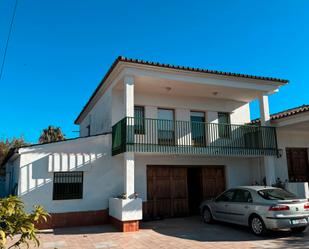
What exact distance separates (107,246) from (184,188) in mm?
6190

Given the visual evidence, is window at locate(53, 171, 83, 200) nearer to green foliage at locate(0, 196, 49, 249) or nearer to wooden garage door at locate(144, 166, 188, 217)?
wooden garage door at locate(144, 166, 188, 217)

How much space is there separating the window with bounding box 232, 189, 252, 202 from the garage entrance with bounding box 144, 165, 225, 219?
Answer: 12.4 feet

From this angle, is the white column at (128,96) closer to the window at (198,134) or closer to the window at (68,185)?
the window at (68,185)

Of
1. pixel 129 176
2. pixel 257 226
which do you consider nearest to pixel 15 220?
pixel 129 176

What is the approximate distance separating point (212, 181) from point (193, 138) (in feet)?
8.69

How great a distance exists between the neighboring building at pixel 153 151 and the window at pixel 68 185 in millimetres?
38

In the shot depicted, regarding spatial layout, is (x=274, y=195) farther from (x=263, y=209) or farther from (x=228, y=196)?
(x=228, y=196)

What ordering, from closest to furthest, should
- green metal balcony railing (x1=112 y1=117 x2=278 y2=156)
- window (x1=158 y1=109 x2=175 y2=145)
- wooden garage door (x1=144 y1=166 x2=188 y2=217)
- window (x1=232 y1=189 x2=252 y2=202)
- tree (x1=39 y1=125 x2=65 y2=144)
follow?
window (x1=232 y1=189 x2=252 y2=202), green metal balcony railing (x1=112 y1=117 x2=278 y2=156), window (x1=158 y1=109 x2=175 y2=145), wooden garage door (x1=144 y1=166 x2=188 y2=217), tree (x1=39 y1=125 x2=65 y2=144)

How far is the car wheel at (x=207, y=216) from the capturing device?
11.5 meters

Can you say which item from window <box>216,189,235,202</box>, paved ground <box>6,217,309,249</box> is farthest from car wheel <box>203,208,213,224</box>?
window <box>216,189,235,202</box>

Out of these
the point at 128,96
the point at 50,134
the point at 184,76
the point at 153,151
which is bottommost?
the point at 153,151

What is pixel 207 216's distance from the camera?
38.3 feet

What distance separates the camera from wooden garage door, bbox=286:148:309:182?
50.6 ft

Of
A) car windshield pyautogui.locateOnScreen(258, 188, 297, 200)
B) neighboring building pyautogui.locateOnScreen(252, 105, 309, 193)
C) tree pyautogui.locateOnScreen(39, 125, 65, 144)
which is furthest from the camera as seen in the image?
tree pyautogui.locateOnScreen(39, 125, 65, 144)
